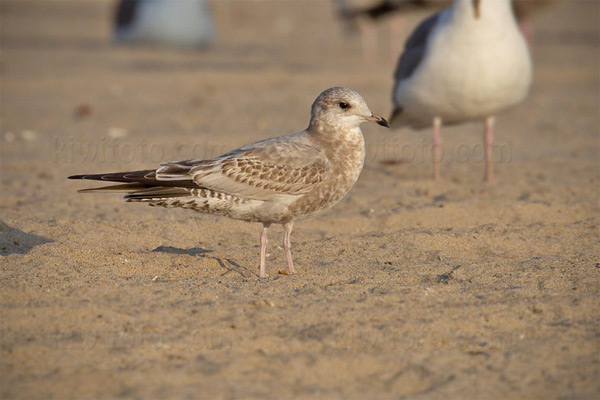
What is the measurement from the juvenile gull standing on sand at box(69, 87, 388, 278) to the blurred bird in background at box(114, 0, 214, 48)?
13.7 m

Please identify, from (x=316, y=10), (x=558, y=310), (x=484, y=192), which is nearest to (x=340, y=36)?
(x=316, y=10)

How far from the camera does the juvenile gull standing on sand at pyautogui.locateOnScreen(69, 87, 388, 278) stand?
4984 mm

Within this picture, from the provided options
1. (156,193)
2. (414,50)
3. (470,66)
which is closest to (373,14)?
(414,50)

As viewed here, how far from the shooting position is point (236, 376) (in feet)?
11.5

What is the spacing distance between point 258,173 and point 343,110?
757 millimetres

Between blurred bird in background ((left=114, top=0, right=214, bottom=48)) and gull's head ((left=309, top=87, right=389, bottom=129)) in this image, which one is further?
blurred bird in background ((left=114, top=0, right=214, bottom=48))

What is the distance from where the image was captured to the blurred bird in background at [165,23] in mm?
18094

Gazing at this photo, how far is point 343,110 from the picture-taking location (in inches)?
207

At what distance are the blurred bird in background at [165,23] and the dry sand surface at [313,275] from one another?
704 cm

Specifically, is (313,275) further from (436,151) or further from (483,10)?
(483,10)

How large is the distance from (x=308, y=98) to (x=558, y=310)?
889 cm

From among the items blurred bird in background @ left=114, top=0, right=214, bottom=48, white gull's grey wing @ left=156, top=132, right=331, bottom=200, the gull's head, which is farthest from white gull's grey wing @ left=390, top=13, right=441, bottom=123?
blurred bird in background @ left=114, top=0, right=214, bottom=48

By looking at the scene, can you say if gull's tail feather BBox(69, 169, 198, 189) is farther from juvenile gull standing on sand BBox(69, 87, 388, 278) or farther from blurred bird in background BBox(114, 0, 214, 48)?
blurred bird in background BBox(114, 0, 214, 48)

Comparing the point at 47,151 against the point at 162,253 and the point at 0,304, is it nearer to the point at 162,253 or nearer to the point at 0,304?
the point at 162,253
